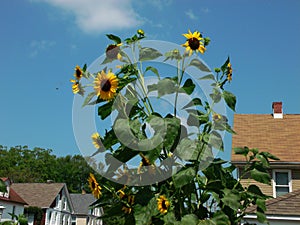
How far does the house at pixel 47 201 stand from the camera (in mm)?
37250

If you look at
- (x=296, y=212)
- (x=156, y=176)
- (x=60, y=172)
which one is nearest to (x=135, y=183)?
(x=156, y=176)

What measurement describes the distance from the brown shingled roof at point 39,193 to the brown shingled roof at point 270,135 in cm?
2492

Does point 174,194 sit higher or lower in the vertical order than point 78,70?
lower

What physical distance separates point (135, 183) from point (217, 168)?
1.65ft

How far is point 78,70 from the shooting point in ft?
8.63

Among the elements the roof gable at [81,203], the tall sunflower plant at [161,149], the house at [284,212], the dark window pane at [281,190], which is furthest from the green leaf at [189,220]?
the roof gable at [81,203]

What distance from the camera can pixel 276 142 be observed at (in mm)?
16875

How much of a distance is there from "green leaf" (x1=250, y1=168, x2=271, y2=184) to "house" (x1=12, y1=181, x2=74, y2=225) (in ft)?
118

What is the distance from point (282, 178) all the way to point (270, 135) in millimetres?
2336

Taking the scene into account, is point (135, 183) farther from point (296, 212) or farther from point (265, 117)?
point (265, 117)

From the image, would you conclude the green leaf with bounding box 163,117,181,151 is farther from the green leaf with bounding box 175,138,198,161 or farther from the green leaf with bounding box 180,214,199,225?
the green leaf with bounding box 180,214,199,225

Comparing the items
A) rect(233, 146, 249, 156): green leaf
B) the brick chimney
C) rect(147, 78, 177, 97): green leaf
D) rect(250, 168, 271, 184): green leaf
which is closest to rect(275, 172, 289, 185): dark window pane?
the brick chimney

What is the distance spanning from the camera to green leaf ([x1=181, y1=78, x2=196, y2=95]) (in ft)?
8.02

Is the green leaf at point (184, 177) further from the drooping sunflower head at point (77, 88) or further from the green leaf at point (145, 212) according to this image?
the drooping sunflower head at point (77, 88)
